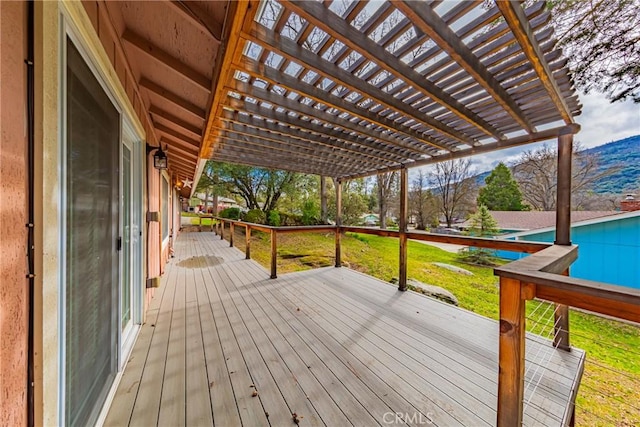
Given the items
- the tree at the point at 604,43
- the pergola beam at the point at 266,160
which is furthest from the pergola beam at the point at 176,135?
the tree at the point at 604,43

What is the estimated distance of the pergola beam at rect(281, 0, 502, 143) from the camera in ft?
3.95

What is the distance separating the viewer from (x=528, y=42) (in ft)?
4.69

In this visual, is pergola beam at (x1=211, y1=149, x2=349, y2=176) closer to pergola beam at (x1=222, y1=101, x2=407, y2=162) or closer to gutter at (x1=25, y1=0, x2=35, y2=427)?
pergola beam at (x1=222, y1=101, x2=407, y2=162)

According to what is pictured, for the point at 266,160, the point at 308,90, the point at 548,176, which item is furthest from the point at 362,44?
the point at 548,176

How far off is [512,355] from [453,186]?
19.6 meters

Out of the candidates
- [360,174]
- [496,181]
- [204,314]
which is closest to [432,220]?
[496,181]

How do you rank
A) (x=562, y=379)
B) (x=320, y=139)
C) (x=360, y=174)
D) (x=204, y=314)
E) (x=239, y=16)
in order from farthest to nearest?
(x=360, y=174), (x=320, y=139), (x=204, y=314), (x=562, y=379), (x=239, y=16)

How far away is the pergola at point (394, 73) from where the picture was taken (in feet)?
4.33

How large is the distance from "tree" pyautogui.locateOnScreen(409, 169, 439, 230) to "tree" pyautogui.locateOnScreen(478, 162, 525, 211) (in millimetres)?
3288

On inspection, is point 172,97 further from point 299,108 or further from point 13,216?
point 13,216

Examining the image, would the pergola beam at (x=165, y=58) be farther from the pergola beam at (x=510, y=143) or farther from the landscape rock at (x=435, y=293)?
the landscape rock at (x=435, y=293)

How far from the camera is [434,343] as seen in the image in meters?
2.35

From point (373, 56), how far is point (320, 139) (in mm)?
1776

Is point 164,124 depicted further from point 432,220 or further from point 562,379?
point 432,220
